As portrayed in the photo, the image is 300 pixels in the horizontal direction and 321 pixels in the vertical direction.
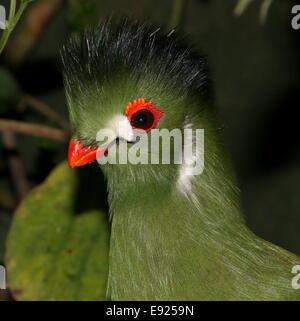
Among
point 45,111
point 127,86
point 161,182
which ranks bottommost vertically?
point 161,182

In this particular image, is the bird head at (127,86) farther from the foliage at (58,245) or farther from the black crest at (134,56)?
the foliage at (58,245)

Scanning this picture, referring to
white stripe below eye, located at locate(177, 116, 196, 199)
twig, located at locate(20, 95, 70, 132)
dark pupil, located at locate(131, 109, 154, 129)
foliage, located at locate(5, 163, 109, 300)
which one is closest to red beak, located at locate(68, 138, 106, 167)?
dark pupil, located at locate(131, 109, 154, 129)

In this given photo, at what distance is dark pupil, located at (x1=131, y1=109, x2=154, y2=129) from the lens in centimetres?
154

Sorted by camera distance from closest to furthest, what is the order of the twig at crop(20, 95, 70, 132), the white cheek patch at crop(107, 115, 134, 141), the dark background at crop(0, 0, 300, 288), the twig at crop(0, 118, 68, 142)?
the white cheek patch at crop(107, 115, 134, 141), the twig at crop(0, 118, 68, 142), the twig at crop(20, 95, 70, 132), the dark background at crop(0, 0, 300, 288)

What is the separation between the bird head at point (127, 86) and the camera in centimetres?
156

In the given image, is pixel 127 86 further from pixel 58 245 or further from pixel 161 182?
pixel 58 245

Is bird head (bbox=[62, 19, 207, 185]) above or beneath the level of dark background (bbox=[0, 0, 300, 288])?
beneath

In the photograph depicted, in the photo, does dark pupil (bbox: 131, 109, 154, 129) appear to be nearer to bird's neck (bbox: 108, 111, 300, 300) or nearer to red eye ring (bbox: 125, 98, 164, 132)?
red eye ring (bbox: 125, 98, 164, 132)

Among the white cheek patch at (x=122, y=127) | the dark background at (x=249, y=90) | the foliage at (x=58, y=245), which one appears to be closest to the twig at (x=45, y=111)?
the dark background at (x=249, y=90)

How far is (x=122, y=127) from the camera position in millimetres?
1538

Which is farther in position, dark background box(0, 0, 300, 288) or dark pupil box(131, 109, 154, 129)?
dark background box(0, 0, 300, 288)

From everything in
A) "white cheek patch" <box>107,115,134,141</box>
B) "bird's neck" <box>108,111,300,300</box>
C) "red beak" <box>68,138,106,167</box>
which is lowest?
"bird's neck" <box>108,111,300,300</box>

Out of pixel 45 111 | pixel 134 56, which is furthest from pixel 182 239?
pixel 45 111

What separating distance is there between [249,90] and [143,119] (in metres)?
1.86
